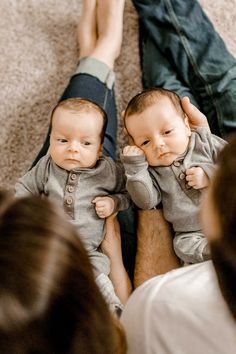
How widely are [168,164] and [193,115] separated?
0.44 feet

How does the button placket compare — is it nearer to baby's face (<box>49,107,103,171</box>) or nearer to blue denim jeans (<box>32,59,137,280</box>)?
baby's face (<box>49,107,103,171</box>)

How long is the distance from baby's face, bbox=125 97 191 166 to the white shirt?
0.37 m

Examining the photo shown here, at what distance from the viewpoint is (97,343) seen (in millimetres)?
630

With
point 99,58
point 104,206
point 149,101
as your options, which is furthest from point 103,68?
point 104,206

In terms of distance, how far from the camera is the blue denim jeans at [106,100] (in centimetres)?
116

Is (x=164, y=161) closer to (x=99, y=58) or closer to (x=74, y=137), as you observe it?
(x=74, y=137)

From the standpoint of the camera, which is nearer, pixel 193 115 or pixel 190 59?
pixel 193 115

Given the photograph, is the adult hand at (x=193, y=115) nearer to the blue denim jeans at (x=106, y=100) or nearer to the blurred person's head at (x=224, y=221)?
the blue denim jeans at (x=106, y=100)

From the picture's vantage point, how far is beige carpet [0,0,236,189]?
140 centimetres

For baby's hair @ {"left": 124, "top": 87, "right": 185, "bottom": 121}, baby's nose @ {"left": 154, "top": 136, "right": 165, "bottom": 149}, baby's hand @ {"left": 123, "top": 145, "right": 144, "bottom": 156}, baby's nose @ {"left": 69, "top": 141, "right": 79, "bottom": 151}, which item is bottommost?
baby's hand @ {"left": 123, "top": 145, "right": 144, "bottom": 156}

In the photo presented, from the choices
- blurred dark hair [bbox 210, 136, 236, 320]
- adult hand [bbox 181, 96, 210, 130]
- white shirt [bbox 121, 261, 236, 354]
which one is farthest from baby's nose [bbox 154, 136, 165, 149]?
blurred dark hair [bbox 210, 136, 236, 320]

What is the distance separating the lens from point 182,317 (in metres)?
0.68

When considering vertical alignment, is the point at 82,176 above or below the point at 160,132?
below

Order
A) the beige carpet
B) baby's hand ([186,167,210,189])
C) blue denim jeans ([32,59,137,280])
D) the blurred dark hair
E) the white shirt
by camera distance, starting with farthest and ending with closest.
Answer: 1. the beige carpet
2. blue denim jeans ([32,59,137,280])
3. baby's hand ([186,167,210,189])
4. the white shirt
5. the blurred dark hair
